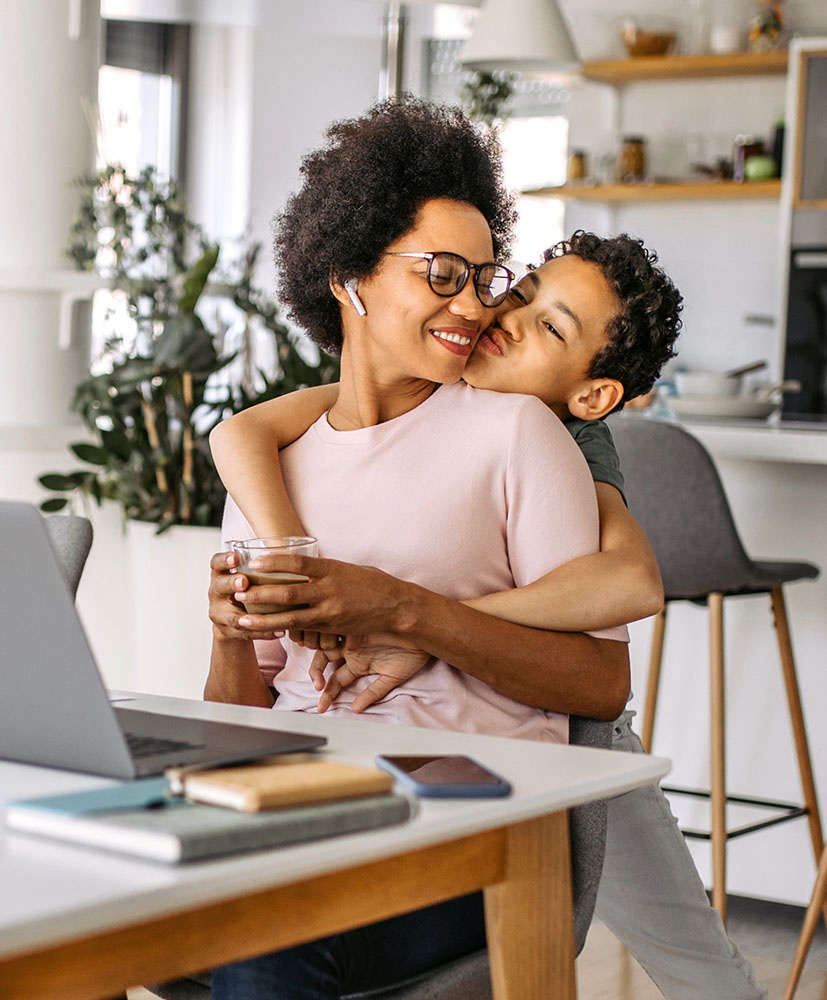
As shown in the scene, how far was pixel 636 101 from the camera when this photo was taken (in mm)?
5902

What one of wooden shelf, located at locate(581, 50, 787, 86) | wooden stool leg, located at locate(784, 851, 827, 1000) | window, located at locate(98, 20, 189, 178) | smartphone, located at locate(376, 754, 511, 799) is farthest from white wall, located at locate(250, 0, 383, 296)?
smartphone, located at locate(376, 754, 511, 799)

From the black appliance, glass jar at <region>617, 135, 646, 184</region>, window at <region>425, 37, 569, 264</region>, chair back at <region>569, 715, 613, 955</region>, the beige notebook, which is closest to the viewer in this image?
the beige notebook

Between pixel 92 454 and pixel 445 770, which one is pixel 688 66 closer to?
pixel 92 454

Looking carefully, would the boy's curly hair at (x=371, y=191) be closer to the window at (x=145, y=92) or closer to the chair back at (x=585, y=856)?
the chair back at (x=585, y=856)

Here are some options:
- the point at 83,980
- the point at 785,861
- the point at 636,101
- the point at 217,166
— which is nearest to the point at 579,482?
the point at 83,980

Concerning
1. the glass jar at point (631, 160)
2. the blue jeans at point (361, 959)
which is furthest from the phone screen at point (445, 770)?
the glass jar at point (631, 160)

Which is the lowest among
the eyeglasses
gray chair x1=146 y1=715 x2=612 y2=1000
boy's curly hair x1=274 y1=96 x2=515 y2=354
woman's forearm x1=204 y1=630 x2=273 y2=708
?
gray chair x1=146 y1=715 x2=612 y2=1000

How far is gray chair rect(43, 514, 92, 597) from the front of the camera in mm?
1694

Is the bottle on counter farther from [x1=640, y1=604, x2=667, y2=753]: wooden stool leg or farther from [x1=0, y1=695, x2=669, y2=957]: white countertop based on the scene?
[x1=0, y1=695, x2=669, y2=957]: white countertop

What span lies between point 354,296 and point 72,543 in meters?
0.45

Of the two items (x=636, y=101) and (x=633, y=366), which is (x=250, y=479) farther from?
(x=636, y=101)

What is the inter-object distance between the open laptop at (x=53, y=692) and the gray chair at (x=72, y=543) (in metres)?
0.65

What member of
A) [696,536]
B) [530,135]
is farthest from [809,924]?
[530,135]

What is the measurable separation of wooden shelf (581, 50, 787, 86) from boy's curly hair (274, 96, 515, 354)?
4.00 metres
